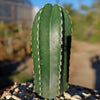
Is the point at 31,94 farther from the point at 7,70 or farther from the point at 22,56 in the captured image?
the point at 22,56

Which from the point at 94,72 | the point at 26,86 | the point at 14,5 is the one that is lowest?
the point at 94,72

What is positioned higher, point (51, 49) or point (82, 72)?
point (51, 49)

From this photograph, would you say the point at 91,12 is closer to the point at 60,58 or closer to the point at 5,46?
the point at 5,46

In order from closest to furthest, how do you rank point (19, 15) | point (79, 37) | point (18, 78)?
point (18, 78) → point (19, 15) → point (79, 37)

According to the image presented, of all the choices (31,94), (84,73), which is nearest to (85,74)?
(84,73)

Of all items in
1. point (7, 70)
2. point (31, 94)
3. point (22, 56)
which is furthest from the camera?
point (22, 56)

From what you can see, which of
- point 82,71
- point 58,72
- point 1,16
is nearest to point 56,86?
point 58,72

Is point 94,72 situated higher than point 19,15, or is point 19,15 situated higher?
point 19,15

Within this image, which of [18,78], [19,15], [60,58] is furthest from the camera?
[19,15]
